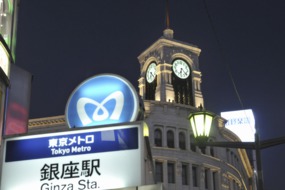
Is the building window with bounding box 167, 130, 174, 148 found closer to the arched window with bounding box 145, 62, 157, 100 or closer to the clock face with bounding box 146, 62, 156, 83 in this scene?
the arched window with bounding box 145, 62, 157, 100

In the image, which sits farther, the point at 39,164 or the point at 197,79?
the point at 197,79

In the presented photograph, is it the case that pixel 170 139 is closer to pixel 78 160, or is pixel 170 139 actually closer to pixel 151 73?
pixel 151 73

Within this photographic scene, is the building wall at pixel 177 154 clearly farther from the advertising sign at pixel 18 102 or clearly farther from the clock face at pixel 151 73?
the advertising sign at pixel 18 102

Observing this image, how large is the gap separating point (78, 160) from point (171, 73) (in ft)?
176

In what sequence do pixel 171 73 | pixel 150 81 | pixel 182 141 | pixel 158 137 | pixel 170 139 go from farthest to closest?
pixel 150 81
pixel 171 73
pixel 182 141
pixel 170 139
pixel 158 137

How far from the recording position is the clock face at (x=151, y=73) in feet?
201

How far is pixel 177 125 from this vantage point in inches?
2045

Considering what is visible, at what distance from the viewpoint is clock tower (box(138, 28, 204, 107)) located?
194 feet

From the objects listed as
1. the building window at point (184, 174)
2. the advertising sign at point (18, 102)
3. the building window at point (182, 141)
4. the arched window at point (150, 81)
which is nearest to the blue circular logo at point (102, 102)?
the advertising sign at point (18, 102)

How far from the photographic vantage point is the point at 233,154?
5959 cm

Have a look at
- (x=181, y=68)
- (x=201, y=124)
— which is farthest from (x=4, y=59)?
(x=181, y=68)

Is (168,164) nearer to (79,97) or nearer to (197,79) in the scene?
(197,79)

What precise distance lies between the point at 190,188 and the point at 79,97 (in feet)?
144

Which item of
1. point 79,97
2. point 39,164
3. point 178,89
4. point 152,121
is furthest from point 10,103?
point 178,89
